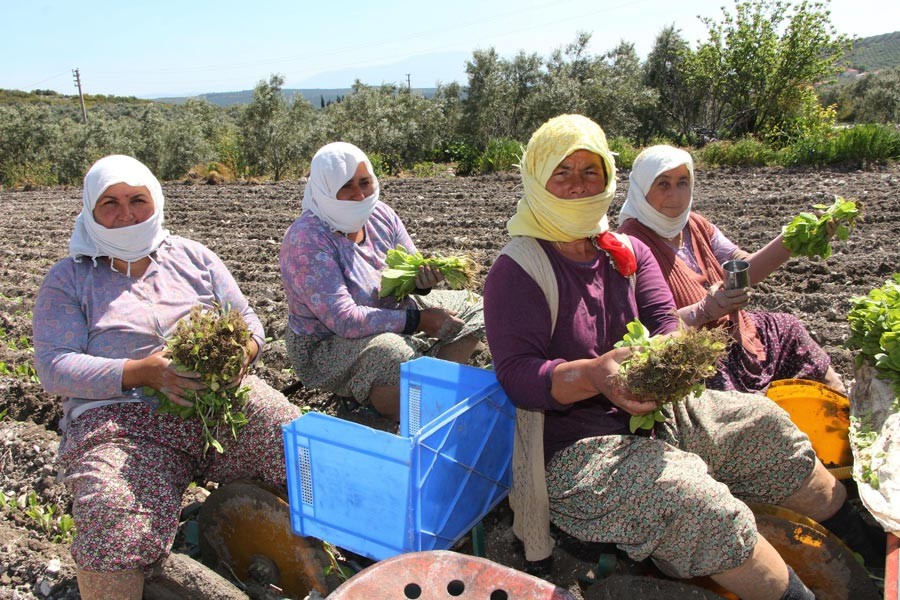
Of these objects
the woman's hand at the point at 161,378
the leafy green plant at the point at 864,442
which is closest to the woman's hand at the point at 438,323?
the woman's hand at the point at 161,378

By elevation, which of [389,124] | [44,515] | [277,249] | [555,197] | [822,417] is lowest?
[44,515]

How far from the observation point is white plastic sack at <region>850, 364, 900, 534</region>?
224cm

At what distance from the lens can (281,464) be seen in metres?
2.76

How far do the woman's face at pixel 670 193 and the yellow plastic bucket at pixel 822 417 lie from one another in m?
0.86

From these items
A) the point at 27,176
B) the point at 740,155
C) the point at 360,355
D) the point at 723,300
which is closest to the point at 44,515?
the point at 360,355

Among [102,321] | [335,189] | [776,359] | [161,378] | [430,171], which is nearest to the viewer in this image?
[161,378]

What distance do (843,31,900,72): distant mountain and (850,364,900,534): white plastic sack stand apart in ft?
342

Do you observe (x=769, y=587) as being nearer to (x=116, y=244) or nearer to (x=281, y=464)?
(x=281, y=464)

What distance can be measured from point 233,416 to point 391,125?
1904 cm

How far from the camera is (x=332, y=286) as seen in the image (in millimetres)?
3289

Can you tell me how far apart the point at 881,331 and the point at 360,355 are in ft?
7.24

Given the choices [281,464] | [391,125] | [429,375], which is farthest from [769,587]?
[391,125]

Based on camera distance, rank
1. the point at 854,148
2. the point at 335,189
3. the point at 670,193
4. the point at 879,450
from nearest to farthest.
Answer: the point at 879,450, the point at 670,193, the point at 335,189, the point at 854,148

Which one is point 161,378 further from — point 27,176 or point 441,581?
point 27,176
